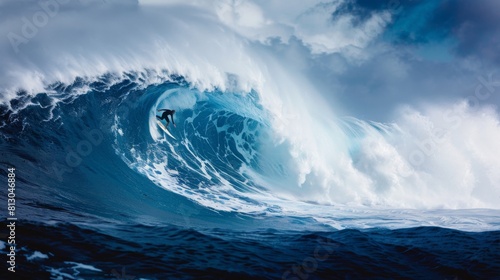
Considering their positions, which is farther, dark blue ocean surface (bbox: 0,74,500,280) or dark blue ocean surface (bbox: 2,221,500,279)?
dark blue ocean surface (bbox: 0,74,500,280)

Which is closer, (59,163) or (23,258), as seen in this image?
(23,258)

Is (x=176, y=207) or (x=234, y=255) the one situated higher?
(x=176, y=207)

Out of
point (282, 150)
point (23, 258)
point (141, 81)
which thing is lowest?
point (23, 258)

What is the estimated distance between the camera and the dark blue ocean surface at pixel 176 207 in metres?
4.50

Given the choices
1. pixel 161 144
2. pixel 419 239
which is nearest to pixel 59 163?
pixel 161 144

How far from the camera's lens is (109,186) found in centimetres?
888

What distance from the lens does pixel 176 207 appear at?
8.95 meters

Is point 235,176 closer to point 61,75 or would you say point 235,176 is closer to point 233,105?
point 233,105

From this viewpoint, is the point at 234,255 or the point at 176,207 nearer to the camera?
the point at 234,255

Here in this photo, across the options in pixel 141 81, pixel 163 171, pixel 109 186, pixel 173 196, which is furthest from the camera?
pixel 141 81

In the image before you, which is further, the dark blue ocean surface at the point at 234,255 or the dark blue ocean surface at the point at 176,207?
the dark blue ocean surface at the point at 176,207

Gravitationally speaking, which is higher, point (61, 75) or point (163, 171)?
point (61, 75)

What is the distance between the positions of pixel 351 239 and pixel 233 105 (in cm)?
1087

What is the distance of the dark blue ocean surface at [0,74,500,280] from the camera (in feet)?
14.8
